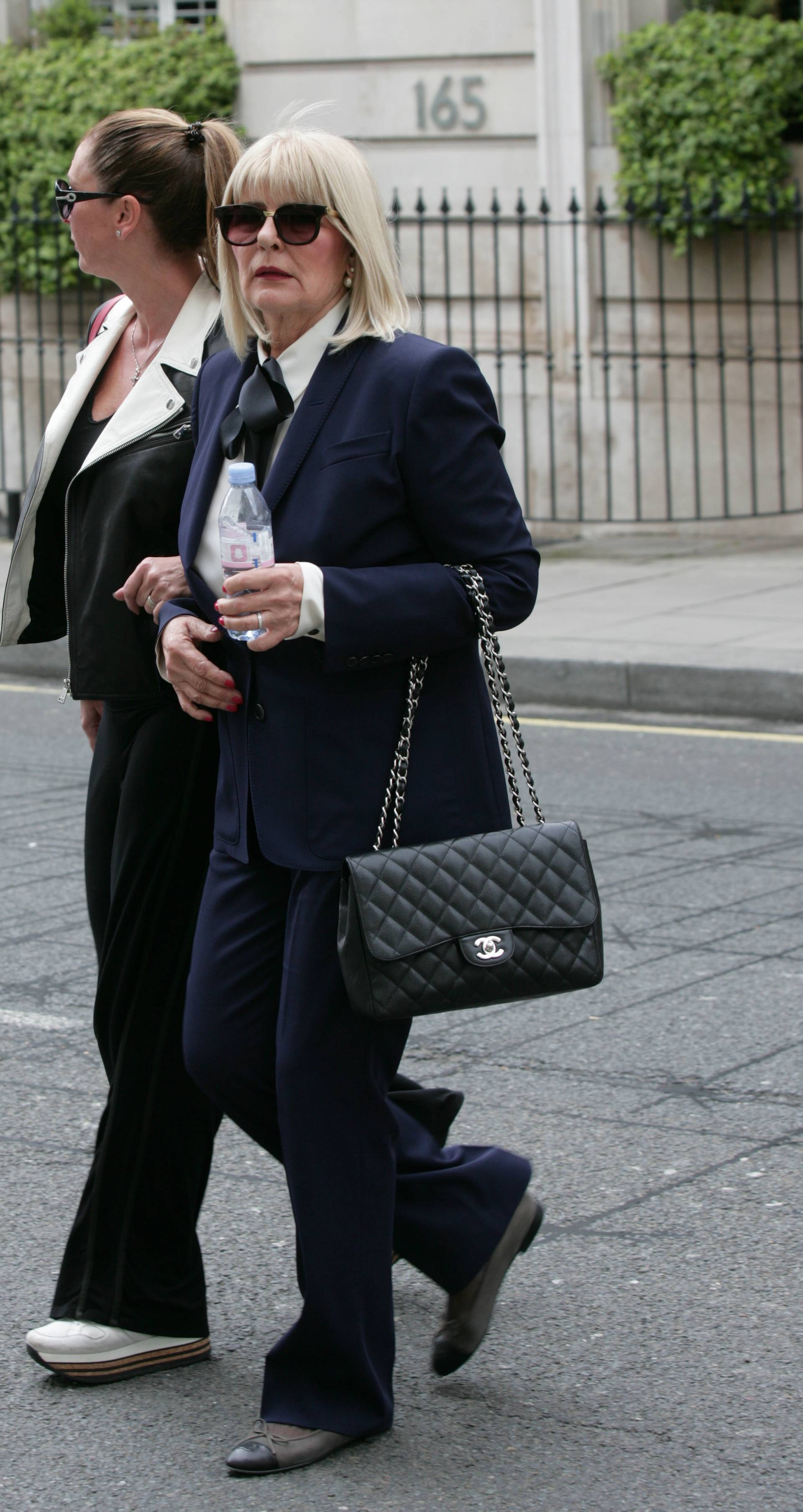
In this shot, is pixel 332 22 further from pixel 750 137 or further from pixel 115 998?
pixel 115 998

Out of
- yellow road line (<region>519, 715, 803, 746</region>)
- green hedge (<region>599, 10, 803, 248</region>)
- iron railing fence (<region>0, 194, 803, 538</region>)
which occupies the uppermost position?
green hedge (<region>599, 10, 803, 248</region>)

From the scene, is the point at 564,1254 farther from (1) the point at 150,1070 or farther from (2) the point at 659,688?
(2) the point at 659,688

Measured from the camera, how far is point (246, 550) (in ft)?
9.12

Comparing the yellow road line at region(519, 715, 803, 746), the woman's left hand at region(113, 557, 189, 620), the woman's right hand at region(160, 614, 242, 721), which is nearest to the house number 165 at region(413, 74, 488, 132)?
the yellow road line at region(519, 715, 803, 746)

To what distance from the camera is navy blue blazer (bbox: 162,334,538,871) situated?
2.88 metres

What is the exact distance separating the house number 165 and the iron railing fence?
0.60m

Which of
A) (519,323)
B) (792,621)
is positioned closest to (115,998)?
(792,621)

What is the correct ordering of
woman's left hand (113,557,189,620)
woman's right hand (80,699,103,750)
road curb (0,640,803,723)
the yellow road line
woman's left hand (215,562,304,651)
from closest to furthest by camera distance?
1. woman's left hand (215,562,304,651)
2. woman's left hand (113,557,189,620)
3. woman's right hand (80,699,103,750)
4. the yellow road line
5. road curb (0,640,803,723)

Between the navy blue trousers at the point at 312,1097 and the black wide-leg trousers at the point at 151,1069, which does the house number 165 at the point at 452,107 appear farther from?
the navy blue trousers at the point at 312,1097

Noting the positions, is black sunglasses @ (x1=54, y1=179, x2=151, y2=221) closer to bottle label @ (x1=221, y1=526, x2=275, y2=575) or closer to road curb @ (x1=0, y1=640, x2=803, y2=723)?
bottle label @ (x1=221, y1=526, x2=275, y2=575)

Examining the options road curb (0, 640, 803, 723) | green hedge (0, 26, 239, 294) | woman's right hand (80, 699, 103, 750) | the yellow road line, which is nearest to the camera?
woman's right hand (80, 699, 103, 750)

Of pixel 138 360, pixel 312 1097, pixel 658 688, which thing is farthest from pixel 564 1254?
pixel 658 688

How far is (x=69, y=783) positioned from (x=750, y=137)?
7.78 meters

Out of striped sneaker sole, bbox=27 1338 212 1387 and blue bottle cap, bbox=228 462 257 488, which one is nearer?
blue bottle cap, bbox=228 462 257 488
